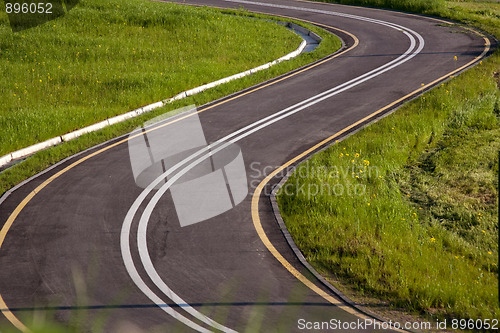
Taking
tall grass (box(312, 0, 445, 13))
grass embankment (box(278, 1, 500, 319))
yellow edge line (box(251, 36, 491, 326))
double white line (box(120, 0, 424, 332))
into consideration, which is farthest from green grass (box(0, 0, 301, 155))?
tall grass (box(312, 0, 445, 13))

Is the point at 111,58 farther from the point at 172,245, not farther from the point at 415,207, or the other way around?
the point at 415,207

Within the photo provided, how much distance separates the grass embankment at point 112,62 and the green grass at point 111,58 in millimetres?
32

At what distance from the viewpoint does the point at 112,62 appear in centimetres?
2156

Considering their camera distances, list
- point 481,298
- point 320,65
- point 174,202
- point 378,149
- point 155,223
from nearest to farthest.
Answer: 1. point 481,298
2. point 155,223
3. point 174,202
4. point 378,149
5. point 320,65

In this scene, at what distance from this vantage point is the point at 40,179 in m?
12.9

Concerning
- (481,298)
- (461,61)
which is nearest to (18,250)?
(481,298)

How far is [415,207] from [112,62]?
1387cm

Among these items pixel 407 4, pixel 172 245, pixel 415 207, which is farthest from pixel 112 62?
pixel 407 4

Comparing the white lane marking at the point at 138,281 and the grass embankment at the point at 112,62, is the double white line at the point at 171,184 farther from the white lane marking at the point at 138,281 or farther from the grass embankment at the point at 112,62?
the grass embankment at the point at 112,62

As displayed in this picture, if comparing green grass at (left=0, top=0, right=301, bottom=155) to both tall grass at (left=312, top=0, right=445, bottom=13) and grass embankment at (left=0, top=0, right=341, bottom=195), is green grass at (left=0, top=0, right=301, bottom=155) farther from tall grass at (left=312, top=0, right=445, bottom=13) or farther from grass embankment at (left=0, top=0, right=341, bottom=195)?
tall grass at (left=312, top=0, right=445, bottom=13)

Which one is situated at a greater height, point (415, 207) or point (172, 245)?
point (415, 207)

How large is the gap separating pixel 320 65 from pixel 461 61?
17.0 feet

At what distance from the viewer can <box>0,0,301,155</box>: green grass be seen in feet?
55.3

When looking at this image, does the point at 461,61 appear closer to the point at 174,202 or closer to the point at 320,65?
the point at 320,65
